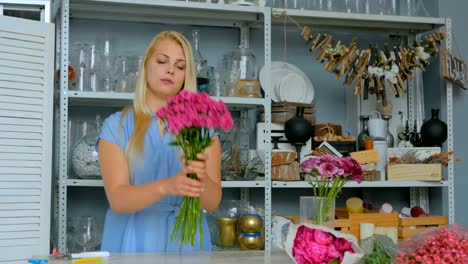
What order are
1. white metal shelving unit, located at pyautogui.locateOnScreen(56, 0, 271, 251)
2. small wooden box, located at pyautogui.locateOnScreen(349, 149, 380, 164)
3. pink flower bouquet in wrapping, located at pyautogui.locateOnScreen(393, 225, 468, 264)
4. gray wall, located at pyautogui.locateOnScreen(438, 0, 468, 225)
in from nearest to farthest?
1. pink flower bouquet in wrapping, located at pyautogui.locateOnScreen(393, 225, 468, 264)
2. white metal shelving unit, located at pyautogui.locateOnScreen(56, 0, 271, 251)
3. small wooden box, located at pyautogui.locateOnScreen(349, 149, 380, 164)
4. gray wall, located at pyautogui.locateOnScreen(438, 0, 468, 225)

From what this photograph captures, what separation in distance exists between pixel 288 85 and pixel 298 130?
0.29 m

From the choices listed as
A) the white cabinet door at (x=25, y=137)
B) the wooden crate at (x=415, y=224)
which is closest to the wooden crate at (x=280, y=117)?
the wooden crate at (x=415, y=224)

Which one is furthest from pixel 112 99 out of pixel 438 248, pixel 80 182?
pixel 438 248

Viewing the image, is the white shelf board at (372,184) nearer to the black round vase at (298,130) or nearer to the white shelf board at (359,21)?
the black round vase at (298,130)

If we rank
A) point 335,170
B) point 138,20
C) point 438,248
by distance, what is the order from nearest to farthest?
point 438,248 → point 335,170 → point 138,20

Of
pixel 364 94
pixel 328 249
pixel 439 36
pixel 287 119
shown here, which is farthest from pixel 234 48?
pixel 328 249

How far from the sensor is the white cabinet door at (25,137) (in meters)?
2.47

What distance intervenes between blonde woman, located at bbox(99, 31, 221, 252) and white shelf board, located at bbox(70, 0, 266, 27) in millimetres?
867

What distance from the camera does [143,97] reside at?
198cm

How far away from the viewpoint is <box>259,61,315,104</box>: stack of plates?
10.2 feet

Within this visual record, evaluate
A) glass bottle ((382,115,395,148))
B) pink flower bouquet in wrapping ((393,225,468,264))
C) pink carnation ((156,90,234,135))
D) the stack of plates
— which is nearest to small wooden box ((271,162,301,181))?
the stack of plates

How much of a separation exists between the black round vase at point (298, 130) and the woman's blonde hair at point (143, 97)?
108cm

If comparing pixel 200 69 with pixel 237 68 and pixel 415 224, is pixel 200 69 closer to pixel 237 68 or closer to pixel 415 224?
pixel 237 68

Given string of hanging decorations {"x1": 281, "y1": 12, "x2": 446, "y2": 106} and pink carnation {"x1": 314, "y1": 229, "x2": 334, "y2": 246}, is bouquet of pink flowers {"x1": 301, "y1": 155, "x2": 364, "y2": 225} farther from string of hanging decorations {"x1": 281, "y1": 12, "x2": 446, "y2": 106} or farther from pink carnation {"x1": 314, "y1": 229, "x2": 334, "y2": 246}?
string of hanging decorations {"x1": 281, "y1": 12, "x2": 446, "y2": 106}
